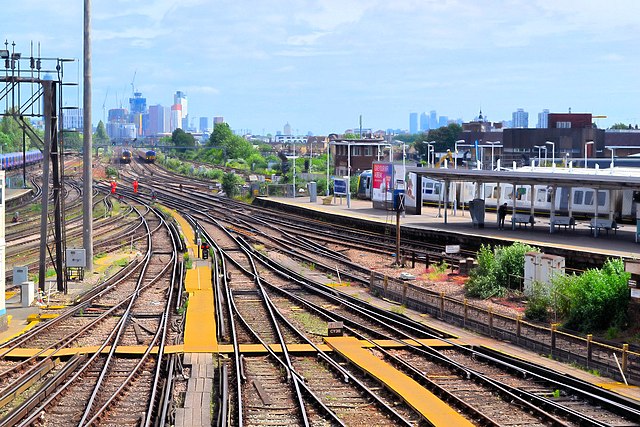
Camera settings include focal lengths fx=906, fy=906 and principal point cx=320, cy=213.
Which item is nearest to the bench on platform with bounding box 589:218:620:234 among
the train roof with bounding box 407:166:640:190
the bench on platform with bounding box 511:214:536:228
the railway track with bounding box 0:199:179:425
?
the train roof with bounding box 407:166:640:190

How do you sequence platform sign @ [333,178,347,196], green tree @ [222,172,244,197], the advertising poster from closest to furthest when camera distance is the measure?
the advertising poster → platform sign @ [333,178,347,196] → green tree @ [222,172,244,197]

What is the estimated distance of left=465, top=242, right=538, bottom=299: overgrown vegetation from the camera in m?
24.5

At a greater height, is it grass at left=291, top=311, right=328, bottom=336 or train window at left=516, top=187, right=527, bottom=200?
train window at left=516, top=187, right=527, bottom=200

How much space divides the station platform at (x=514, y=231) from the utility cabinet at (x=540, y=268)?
4.15 m

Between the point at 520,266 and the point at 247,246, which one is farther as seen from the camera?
the point at 247,246

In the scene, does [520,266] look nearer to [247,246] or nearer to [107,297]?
[107,297]

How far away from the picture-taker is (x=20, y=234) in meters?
43.8

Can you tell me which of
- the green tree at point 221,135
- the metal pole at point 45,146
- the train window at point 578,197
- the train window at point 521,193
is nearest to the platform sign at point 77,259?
the metal pole at point 45,146

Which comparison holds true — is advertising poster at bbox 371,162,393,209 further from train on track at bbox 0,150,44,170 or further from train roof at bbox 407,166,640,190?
train on track at bbox 0,150,44,170

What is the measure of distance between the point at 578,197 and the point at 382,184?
39.9ft

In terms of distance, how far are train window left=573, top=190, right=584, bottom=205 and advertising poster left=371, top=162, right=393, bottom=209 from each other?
32.7 feet

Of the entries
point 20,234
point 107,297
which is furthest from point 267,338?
point 20,234

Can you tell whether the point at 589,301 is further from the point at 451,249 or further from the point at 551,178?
the point at 551,178

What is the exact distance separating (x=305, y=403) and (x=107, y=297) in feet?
38.9
